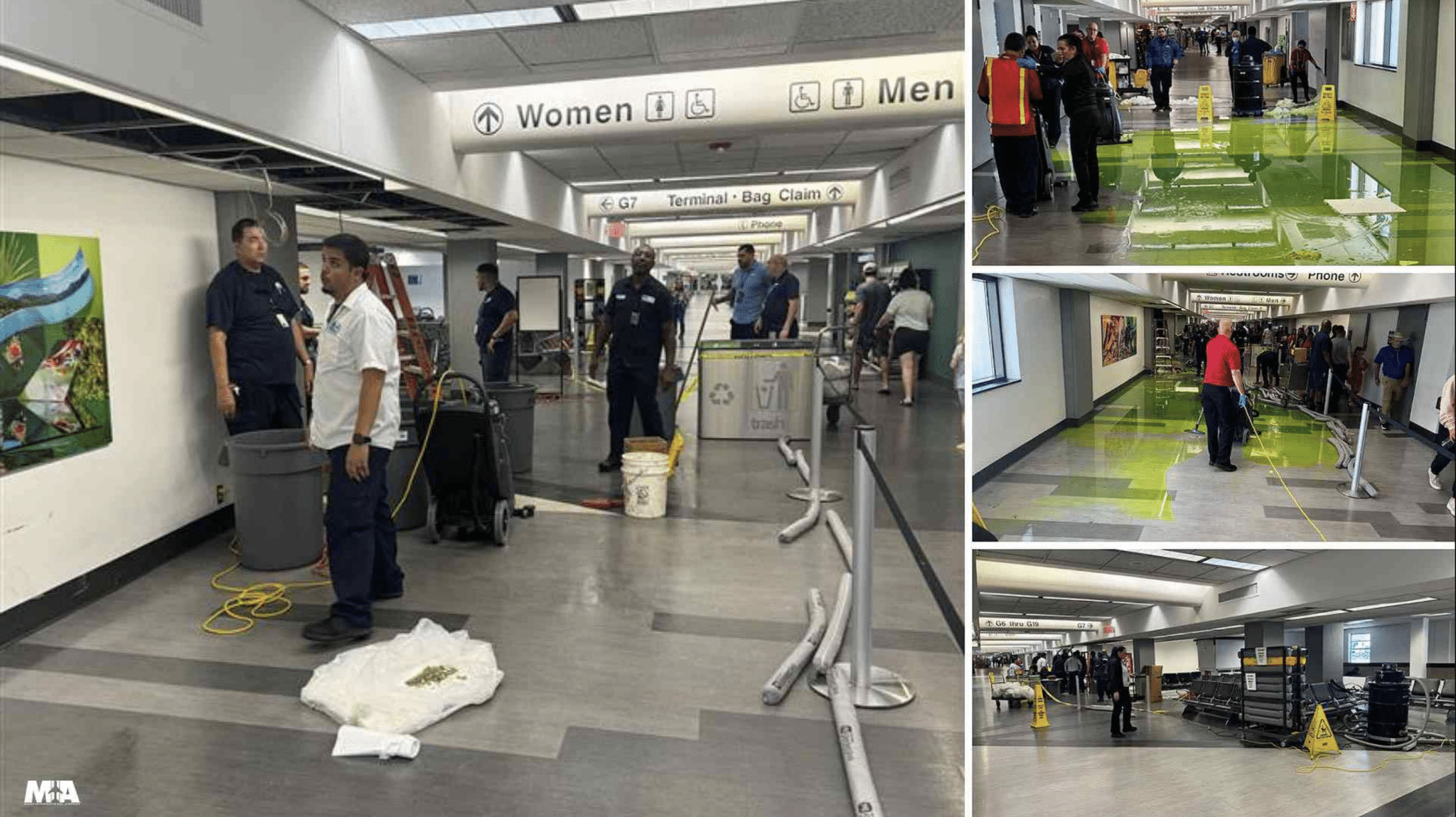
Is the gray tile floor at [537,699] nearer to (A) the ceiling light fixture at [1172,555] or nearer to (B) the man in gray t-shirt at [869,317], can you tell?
(A) the ceiling light fixture at [1172,555]

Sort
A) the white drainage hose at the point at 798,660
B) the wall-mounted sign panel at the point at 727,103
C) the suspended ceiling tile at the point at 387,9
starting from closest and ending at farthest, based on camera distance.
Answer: the white drainage hose at the point at 798,660 < the suspended ceiling tile at the point at 387,9 < the wall-mounted sign panel at the point at 727,103

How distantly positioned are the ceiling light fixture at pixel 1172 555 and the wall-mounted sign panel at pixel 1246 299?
0.31 meters

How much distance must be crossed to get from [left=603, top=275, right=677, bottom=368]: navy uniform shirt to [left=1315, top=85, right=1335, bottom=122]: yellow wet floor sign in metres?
5.49

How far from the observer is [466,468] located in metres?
5.02

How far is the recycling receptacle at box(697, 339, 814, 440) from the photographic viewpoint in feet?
28.0

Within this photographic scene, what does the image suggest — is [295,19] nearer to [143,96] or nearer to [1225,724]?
[143,96]

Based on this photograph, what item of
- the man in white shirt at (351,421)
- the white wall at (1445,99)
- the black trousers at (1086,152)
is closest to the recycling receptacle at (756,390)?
the man in white shirt at (351,421)

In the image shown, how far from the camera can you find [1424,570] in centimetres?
101

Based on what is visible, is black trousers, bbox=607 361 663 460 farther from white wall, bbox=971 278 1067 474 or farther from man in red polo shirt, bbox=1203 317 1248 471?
man in red polo shirt, bbox=1203 317 1248 471

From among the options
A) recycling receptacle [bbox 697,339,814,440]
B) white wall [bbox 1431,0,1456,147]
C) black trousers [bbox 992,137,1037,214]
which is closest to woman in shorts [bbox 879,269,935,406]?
black trousers [bbox 992,137,1037,214]

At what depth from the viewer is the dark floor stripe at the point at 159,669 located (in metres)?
3.20

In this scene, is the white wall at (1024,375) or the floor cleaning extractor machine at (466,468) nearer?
the white wall at (1024,375)

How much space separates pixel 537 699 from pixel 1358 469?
2681 millimetres

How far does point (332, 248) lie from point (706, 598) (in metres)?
2.22
